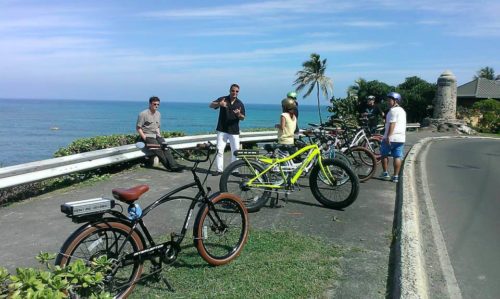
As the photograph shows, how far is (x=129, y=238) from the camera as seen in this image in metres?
4.10

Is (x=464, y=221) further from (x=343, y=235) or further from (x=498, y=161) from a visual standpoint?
(x=498, y=161)

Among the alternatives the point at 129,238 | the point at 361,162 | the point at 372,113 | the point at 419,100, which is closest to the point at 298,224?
the point at 129,238

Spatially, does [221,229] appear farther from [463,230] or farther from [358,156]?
[358,156]

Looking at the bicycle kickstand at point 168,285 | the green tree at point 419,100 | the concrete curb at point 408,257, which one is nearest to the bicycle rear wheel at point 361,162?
the concrete curb at point 408,257

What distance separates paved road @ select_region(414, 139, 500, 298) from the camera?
4824mm

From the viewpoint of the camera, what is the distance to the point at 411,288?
4.27m

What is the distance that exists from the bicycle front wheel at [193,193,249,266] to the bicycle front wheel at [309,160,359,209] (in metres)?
2.74

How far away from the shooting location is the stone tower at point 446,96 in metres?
32.1

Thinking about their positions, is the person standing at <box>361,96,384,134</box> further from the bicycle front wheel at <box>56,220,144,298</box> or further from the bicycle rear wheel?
the bicycle front wheel at <box>56,220,144,298</box>

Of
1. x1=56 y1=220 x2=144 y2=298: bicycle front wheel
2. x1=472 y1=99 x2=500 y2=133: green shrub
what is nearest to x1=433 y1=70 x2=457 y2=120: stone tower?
x1=472 y1=99 x2=500 y2=133: green shrub

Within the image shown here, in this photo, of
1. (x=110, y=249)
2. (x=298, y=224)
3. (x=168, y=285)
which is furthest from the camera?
(x=298, y=224)

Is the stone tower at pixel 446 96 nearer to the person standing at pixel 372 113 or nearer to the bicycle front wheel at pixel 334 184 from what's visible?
the person standing at pixel 372 113

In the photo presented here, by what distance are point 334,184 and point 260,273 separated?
3.31m

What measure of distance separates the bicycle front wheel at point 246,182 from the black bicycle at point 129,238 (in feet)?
6.92
